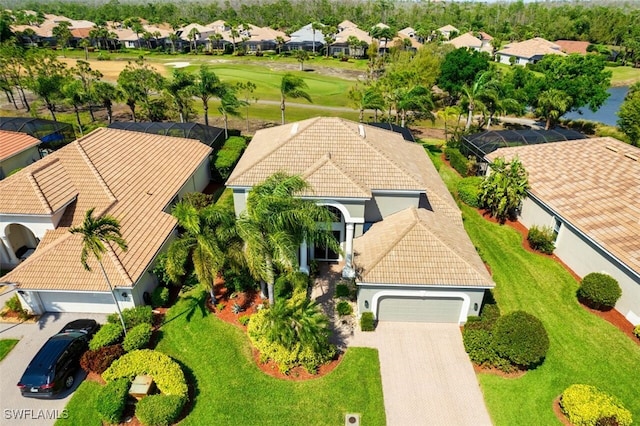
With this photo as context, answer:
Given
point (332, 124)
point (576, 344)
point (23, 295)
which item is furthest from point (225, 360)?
point (576, 344)

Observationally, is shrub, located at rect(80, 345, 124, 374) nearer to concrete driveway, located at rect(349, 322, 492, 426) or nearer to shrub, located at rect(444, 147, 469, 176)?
concrete driveway, located at rect(349, 322, 492, 426)

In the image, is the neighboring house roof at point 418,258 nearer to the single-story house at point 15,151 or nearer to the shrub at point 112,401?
the shrub at point 112,401

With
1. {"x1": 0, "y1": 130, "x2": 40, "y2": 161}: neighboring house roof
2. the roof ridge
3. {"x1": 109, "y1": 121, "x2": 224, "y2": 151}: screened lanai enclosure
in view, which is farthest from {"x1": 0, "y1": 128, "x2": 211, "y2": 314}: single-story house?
{"x1": 0, "y1": 130, "x2": 40, "y2": 161}: neighboring house roof

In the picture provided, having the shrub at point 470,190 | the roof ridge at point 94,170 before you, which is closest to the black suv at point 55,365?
the roof ridge at point 94,170

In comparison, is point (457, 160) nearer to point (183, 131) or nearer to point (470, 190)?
point (470, 190)

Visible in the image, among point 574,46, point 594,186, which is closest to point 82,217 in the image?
point 594,186

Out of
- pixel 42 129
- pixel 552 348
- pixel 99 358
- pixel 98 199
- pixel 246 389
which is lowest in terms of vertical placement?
pixel 246 389
